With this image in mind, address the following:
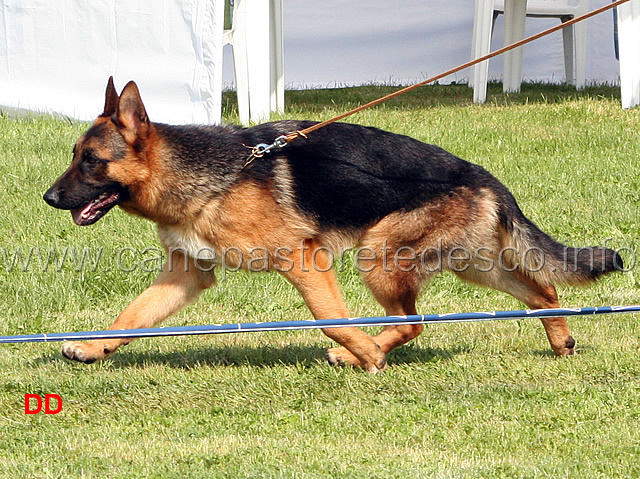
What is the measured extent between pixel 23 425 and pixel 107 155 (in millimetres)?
1357

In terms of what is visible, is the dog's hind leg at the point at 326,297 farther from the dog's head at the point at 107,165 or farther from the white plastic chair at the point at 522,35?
the white plastic chair at the point at 522,35

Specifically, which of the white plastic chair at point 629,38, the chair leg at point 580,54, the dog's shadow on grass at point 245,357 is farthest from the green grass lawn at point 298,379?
the chair leg at point 580,54

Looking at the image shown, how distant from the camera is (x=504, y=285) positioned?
504cm

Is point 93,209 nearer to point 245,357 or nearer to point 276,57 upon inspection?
point 245,357

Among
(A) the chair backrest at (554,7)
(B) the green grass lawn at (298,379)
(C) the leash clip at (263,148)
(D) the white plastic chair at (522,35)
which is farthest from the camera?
(A) the chair backrest at (554,7)

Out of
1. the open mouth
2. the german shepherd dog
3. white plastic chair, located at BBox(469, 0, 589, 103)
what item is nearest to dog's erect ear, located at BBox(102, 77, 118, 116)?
the german shepherd dog

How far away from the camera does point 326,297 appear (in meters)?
4.54

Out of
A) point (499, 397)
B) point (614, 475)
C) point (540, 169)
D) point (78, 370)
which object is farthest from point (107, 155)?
point (540, 169)

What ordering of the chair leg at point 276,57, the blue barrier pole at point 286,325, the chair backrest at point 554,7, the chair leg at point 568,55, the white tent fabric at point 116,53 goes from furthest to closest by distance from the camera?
the chair leg at point 568,55 → the chair backrest at point 554,7 → the chair leg at point 276,57 → the white tent fabric at point 116,53 → the blue barrier pole at point 286,325

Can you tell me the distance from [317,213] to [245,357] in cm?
105

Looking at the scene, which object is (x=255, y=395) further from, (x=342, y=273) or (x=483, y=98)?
(x=483, y=98)

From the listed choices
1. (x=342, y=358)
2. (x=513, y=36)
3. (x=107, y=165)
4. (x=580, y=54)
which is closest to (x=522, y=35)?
(x=513, y=36)

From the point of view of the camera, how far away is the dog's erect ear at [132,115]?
4379mm

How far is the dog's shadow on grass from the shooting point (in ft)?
16.5
